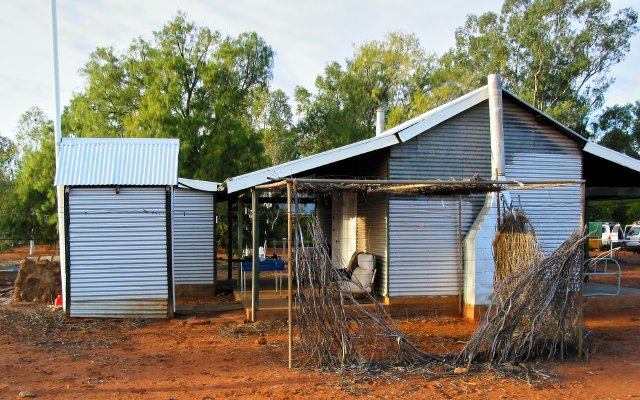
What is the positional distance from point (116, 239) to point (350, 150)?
178 inches

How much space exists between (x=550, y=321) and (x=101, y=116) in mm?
19384

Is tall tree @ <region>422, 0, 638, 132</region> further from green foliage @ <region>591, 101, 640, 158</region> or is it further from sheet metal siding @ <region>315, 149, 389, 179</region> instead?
sheet metal siding @ <region>315, 149, 389, 179</region>

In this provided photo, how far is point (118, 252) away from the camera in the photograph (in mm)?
9555

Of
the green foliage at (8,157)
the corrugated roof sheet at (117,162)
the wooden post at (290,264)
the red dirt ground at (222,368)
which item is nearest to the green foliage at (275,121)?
the green foliage at (8,157)

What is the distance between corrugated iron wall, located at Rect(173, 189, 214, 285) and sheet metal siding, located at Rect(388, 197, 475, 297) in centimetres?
486

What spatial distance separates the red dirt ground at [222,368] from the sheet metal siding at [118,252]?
0.37 metres

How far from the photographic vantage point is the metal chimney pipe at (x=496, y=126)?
973 centimetres

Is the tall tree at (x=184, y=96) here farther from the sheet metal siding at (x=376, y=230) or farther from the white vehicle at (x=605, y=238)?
the white vehicle at (x=605, y=238)

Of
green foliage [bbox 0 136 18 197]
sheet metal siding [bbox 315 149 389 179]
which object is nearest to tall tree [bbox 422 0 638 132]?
sheet metal siding [bbox 315 149 389 179]

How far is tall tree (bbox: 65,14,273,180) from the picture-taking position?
19703 millimetres

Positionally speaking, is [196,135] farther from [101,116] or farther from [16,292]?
[16,292]

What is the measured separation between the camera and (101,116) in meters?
21.4

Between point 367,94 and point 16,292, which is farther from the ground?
point 367,94

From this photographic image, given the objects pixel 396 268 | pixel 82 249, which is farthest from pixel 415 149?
pixel 82 249
